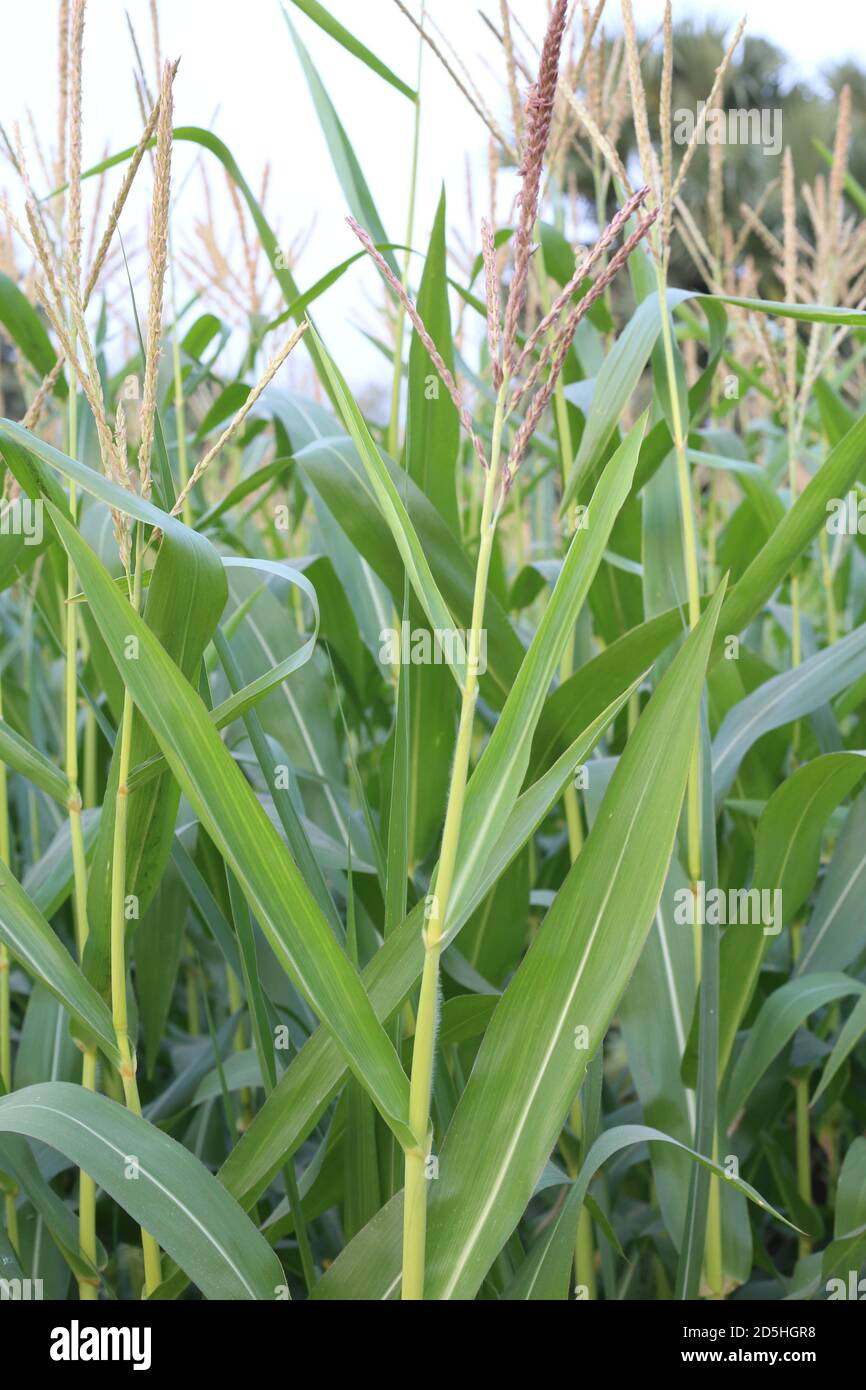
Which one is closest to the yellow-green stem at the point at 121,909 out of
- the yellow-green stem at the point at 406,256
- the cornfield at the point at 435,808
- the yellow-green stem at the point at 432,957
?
the cornfield at the point at 435,808

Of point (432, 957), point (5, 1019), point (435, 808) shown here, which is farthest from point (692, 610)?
point (5, 1019)

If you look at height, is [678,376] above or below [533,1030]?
above

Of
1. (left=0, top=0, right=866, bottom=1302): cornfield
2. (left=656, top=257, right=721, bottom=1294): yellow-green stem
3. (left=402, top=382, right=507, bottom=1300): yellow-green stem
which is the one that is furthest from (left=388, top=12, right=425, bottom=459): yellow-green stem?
(left=402, top=382, right=507, bottom=1300): yellow-green stem

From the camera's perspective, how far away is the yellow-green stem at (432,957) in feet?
1.70

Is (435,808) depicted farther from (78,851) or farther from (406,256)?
(406,256)

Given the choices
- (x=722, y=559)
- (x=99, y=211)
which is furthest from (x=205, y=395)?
(x=722, y=559)

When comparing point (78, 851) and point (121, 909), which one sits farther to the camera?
point (78, 851)

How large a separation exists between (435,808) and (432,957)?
459 mm

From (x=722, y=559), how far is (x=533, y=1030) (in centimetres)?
91

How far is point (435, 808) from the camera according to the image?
100 centimetres

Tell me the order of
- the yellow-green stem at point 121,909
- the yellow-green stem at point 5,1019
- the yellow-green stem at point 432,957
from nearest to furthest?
the yellow-green stem at point 432,957 < the yellow-green stem at point 121,909 < the yellow-green stem at point 5,1019

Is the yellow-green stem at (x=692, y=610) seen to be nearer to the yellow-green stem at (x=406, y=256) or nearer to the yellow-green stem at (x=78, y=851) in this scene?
the yellow-green stem at (x=406, y=256)
